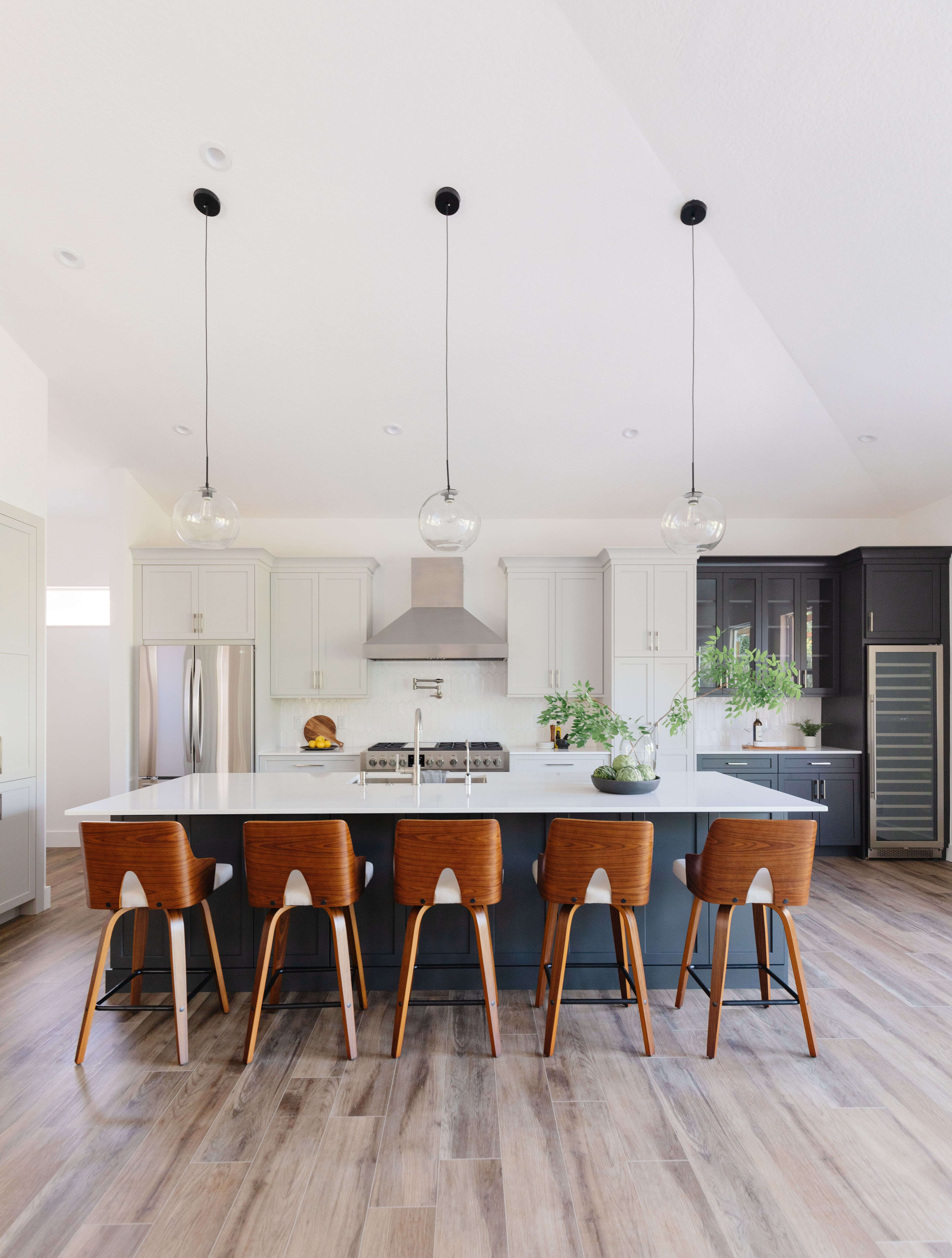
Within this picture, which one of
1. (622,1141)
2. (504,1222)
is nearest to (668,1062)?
(622,1141)

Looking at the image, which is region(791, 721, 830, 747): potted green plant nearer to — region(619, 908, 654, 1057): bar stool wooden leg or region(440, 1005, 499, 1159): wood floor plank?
region(619, 908, 654, 1057): bar stool wooden leg

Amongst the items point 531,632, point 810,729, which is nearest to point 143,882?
point 531,632

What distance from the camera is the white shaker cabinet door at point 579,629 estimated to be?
5957 mm

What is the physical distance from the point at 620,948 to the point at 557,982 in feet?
1.74

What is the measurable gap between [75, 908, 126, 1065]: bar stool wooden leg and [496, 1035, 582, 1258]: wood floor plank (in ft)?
4.80

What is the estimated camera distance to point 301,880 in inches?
106

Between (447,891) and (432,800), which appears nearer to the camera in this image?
(447,891)

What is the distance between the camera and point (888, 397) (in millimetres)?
4539

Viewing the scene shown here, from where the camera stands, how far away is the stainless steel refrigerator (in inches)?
214

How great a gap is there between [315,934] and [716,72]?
12.7 feet

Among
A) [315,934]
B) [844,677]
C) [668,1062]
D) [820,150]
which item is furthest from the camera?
[844,677]

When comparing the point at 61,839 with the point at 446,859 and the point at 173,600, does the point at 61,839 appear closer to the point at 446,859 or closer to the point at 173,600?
the point at 173,600

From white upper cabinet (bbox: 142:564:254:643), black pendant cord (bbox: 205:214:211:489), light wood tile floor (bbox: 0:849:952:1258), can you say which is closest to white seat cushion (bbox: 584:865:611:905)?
light wood tile floor (bbox: 0:849:952:1258)

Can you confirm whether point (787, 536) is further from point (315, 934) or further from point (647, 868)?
point (315, 934)
